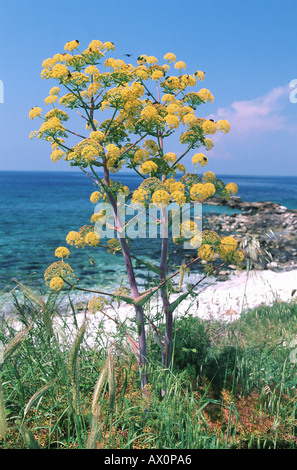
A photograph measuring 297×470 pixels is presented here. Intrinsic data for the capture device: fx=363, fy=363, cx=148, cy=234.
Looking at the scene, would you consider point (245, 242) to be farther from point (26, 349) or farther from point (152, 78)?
point (26, 349)

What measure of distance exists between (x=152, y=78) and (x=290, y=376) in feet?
9.56

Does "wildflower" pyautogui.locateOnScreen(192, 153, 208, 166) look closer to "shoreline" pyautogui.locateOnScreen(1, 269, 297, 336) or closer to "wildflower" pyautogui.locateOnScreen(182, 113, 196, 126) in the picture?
"wildflower" pyautogui.locateOnScreen(182, 113, 196, 126)

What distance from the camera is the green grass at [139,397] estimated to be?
232 cm

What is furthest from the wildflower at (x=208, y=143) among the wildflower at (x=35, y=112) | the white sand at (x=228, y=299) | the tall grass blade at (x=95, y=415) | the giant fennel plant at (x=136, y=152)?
the white sand at (x=228, y=299)

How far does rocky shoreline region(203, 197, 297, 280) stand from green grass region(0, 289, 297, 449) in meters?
4.39

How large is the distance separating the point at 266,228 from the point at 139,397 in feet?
38.5

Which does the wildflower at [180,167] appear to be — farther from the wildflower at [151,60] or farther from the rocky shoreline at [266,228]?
the rocky shoreline at [266,228]

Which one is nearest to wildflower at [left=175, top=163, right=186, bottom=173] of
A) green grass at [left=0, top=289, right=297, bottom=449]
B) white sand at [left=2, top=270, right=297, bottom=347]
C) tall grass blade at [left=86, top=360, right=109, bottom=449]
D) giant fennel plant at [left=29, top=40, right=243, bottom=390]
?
giant fennel plant at [left=29, top=40, right=243, bottom=390]

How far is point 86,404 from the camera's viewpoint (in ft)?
9.06

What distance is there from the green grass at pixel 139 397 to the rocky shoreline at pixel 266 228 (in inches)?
173

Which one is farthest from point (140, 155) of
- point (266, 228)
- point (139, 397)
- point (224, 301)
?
point (266, 228)

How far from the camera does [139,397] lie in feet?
9.31

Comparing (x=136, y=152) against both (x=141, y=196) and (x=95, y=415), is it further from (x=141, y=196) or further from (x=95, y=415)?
(x=95, y=415)
